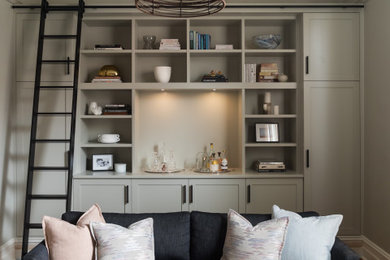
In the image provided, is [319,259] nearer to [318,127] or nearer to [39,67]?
[318,127]

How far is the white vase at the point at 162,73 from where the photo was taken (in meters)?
3.97

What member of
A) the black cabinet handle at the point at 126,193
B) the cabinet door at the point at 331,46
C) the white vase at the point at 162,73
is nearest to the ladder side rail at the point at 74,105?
the black cabinet handle at the point at 126,193

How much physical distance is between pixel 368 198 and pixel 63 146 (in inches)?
125

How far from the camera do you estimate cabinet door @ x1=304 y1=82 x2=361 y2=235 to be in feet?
12.8

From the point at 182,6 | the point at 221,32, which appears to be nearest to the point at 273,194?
the point at 221,32

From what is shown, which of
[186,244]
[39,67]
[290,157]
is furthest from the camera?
[290,157]

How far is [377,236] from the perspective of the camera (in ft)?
11.8

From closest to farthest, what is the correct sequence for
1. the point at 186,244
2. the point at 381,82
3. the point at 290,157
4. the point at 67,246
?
the point at 67,246 → the point at 186,244 → the point at 381,82 → the point at 290,157

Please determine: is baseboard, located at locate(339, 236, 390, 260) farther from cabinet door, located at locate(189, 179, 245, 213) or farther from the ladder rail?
the ladder rail

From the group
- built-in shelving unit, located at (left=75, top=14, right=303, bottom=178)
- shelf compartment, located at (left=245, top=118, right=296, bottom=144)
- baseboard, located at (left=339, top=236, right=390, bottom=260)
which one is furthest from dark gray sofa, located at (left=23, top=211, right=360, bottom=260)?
shelf compartment, located at (left=245, top=118, right=296, bottom=144)

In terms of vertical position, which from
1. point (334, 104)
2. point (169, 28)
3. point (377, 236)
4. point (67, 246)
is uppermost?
point (169, 28)

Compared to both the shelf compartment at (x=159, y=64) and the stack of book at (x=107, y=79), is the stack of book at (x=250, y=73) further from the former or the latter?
the stack of book at (x=107, y=79)

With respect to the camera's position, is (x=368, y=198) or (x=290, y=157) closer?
(x=368, y=198)

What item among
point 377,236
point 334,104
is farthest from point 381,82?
point 377,236
